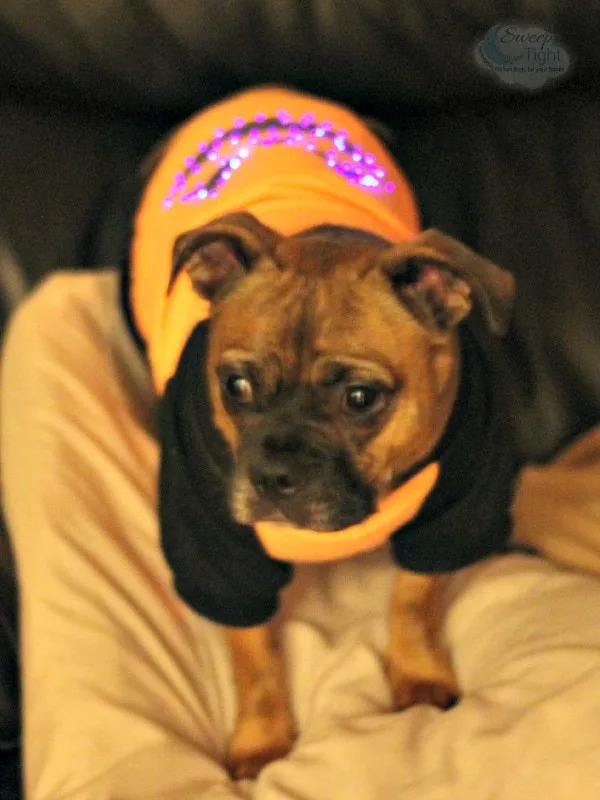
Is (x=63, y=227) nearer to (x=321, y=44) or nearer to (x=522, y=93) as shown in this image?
(x=321, y=44)

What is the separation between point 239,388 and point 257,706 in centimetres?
43

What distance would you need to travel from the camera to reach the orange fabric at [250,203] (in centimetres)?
133

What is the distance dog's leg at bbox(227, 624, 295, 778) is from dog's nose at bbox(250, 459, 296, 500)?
10.2 inches

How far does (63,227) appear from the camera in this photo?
1.63m

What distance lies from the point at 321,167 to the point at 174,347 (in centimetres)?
34

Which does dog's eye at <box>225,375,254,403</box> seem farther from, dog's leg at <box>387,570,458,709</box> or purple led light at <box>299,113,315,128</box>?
purple led light at <box>299,113,315,128</box>

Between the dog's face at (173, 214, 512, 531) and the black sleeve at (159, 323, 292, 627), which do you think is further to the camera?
the black sleeve at (159, 323, 292, 627)

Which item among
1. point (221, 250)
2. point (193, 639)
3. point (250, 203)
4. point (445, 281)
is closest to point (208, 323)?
point (221, 250)

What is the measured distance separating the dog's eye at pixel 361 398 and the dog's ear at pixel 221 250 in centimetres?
21

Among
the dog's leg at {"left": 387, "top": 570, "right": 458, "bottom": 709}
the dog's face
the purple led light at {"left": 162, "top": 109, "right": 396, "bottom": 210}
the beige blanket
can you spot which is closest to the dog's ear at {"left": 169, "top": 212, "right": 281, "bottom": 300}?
the dog's face

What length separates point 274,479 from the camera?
42.9 inches

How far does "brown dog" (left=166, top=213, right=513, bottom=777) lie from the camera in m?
1.09

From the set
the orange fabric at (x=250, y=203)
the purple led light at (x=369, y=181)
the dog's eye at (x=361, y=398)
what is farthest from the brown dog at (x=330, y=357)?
the purple led light at (x=369, y=181)

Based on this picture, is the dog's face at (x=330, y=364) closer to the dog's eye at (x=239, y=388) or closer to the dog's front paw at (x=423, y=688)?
the dog's eye at (x=239, y=388)
